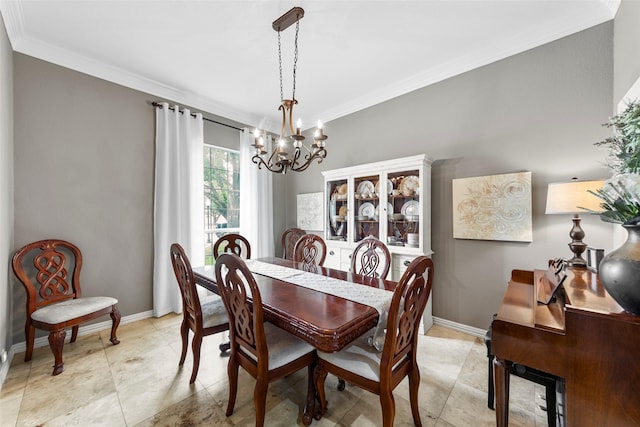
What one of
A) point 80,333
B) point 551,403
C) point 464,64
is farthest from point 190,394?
point 464,64

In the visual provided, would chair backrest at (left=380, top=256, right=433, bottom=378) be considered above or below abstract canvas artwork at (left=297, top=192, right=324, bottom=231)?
below

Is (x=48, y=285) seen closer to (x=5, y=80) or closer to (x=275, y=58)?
(x=5, y=80)

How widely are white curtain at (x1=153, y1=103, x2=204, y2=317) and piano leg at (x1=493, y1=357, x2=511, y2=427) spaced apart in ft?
10.7

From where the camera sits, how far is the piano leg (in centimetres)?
121

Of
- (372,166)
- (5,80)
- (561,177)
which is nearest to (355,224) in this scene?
(372,166)

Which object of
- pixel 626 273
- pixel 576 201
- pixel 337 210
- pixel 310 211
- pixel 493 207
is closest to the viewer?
pixel 626 273

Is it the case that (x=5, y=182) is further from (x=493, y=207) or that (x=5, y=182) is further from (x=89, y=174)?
(x=493, y=207)

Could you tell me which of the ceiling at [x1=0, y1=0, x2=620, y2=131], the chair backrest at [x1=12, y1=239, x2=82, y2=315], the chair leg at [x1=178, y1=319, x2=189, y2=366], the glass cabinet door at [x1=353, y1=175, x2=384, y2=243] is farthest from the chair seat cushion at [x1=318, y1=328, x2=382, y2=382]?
the chair backrest at [x1=12, y1=239, x2=82, y2=315]

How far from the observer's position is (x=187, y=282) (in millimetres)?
1800

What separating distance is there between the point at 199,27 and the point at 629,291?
3.15 meters

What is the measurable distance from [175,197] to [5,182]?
1.35 meters

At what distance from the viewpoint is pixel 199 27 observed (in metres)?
2.13

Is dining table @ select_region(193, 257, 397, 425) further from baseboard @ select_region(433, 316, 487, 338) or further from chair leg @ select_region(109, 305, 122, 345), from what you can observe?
baseboard @ select_region(433, 316, 487, 338)

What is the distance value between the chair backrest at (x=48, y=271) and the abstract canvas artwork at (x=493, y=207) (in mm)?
3946
